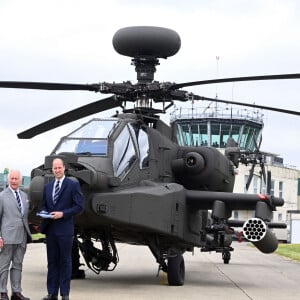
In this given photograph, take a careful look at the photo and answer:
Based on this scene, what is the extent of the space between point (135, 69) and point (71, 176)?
4697mm

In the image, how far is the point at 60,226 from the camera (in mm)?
9742

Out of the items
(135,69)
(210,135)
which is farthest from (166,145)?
(210,135)

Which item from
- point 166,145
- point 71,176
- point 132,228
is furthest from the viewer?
point 166,145

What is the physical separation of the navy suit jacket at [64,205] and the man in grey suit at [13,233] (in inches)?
13.2

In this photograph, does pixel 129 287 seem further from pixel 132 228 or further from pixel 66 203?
pixel 66 203

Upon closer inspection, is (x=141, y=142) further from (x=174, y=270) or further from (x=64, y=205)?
(x=64, y=205)

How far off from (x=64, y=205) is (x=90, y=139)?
117 inches

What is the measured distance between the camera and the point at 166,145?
14531 millimetres

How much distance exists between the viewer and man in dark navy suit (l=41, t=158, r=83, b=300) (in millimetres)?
9711

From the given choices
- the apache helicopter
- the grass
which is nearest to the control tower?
the grass

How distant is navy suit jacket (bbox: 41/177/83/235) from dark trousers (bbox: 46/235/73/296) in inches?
4.0

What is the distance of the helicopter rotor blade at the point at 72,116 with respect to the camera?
580 inches

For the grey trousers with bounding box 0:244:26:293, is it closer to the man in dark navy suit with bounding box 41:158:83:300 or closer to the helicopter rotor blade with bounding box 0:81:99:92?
the man in dark navy suit with bounding box 41:158:83:300

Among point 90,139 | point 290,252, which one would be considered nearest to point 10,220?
point 90,139
